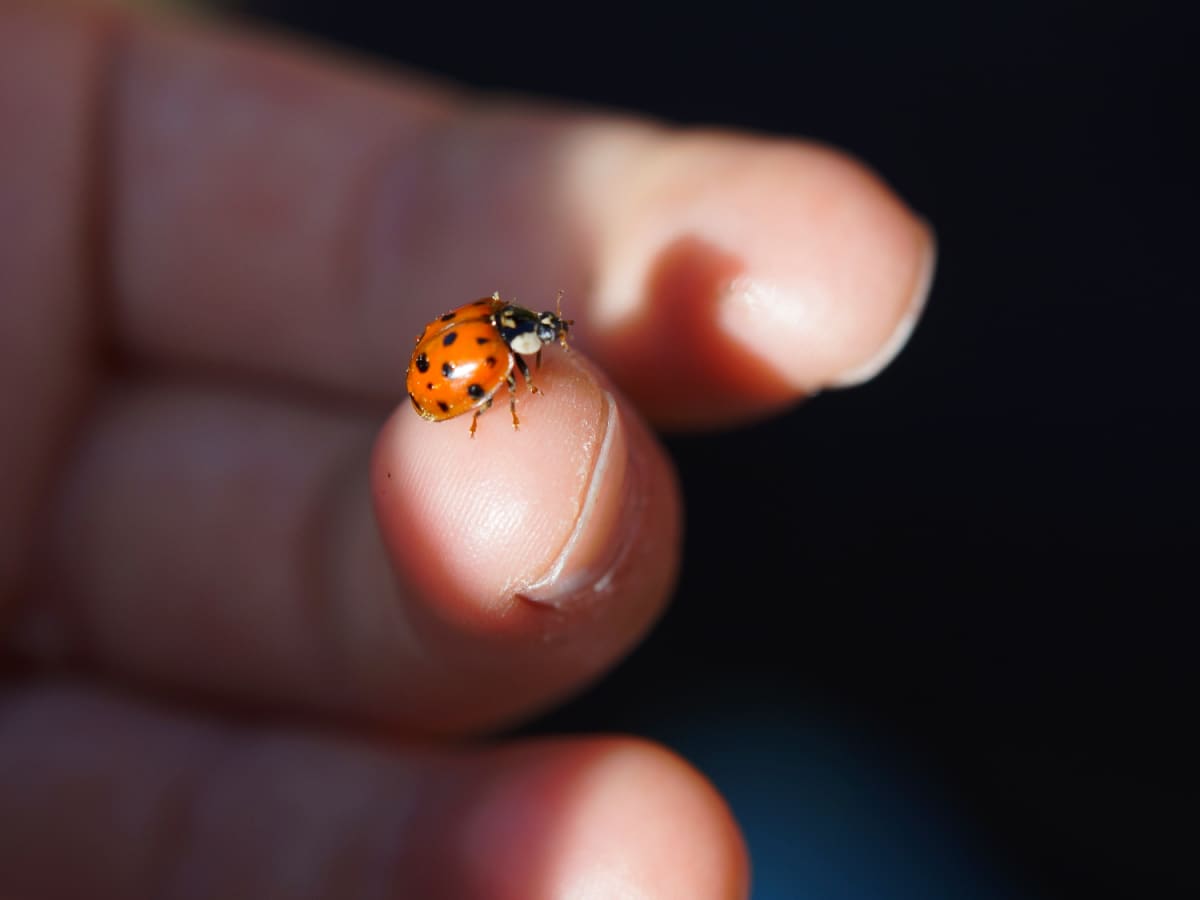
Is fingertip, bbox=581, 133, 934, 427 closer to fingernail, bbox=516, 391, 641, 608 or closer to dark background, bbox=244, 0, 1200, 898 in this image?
A: fingernail, bbox=516, 391, 641, 608

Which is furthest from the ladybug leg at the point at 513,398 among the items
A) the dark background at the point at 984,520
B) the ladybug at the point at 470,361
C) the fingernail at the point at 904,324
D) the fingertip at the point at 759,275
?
the dark background at the point at 984,520

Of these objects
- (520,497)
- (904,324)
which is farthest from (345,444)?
(904,324)

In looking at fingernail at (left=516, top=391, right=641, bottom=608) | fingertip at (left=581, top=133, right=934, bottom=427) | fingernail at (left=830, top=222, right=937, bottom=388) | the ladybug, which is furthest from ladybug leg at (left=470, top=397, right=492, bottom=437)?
fingernail at (left=830, top=222, right=937, bottom=388)

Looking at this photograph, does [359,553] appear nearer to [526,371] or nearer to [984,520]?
[526,371]

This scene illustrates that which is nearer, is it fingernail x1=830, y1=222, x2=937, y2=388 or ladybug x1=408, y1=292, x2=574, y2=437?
ladybug x1=408, y1=292, x2=574, y2=437

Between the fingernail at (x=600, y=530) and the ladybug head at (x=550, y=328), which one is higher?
the ladybug head at (x=550, y=328)

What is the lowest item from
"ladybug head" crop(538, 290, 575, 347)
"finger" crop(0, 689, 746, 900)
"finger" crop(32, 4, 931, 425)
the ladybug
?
"finger" crop(0, 689, 746, 900)

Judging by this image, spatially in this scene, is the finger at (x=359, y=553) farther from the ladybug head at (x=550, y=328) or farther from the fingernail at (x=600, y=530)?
the ladybug head at (x=550, y=328)
